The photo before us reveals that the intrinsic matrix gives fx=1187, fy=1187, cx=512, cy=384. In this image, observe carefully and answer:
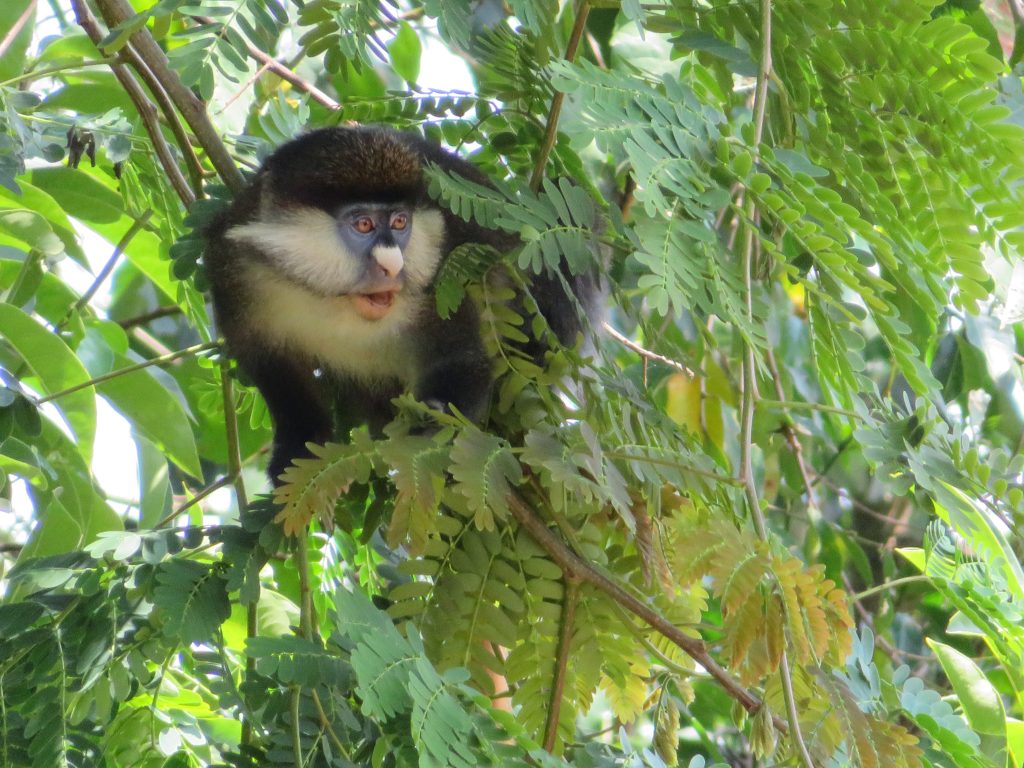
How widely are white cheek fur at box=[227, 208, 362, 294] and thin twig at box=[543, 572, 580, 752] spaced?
32.3 inches

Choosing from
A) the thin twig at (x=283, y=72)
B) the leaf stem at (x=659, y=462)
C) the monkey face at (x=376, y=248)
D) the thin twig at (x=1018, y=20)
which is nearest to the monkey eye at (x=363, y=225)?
the monkey face at (x=376, y=248)

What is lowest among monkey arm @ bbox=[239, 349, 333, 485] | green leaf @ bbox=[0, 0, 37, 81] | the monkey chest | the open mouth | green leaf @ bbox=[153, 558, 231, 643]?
monkey arm @ bbox=[239, 349, 333, 485]

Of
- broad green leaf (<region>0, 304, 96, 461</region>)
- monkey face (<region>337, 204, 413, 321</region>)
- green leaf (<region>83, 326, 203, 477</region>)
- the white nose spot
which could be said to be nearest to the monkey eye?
monkey face (<region>337, 204, 413, 321</region>)

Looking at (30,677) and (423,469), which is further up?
(423,469)

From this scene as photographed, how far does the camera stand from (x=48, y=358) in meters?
2.06

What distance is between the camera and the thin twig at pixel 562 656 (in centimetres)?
179

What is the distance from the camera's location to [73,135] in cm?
205

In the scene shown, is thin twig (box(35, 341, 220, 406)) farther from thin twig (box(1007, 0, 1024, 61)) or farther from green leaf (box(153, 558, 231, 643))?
thin twig (box(1007, 0, 1024, 61))

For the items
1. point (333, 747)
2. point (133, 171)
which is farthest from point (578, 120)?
point (133, 171)

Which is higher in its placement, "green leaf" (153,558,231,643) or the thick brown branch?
the thick brown branch

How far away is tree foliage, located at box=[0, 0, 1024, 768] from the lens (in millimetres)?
1483

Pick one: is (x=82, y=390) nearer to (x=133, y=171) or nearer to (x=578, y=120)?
(x=133, y=171)

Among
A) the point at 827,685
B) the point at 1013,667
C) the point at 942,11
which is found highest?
the point at 942,11

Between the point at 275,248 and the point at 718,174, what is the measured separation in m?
1.07
